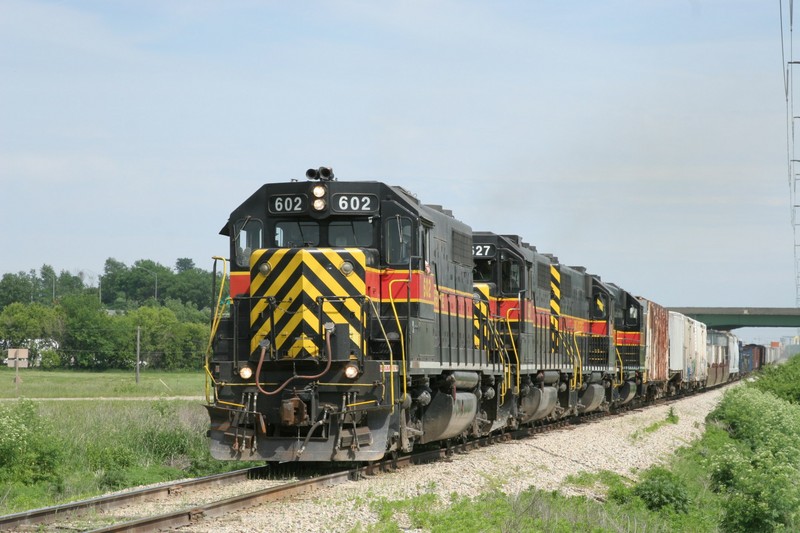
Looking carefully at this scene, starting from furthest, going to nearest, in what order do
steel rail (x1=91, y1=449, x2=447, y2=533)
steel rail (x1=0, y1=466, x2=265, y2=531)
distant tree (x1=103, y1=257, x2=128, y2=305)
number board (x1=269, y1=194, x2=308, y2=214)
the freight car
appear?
distant tree (x1=103, y1=257, x2=128, y2=305) → number board (x1=269, y1=194, x2=308, y2=214) → the freight car → steel rail (x1=0, y1=466, x2=265, y2=531) → steel rail (x1=91, y1=449, x2=447, y2=533)

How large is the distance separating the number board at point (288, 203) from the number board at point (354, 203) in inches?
15.6

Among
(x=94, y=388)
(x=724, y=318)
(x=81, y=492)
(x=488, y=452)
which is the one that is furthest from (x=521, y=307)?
(x=724, y=318)

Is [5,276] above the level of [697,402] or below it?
above

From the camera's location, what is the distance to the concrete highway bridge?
87.2 metres

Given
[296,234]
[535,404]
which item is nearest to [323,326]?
[296,234]

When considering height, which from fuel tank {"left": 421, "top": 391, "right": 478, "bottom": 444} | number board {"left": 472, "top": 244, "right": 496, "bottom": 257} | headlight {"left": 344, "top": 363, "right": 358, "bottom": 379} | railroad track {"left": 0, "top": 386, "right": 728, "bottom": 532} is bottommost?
railroad track {"left": 0, "top": 386, "right": 728, "bottom": 532}

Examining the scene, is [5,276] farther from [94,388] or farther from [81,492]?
→ [81,492]

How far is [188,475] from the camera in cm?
1509

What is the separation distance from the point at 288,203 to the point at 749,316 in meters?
81.6

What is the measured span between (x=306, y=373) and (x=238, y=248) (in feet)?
6.81

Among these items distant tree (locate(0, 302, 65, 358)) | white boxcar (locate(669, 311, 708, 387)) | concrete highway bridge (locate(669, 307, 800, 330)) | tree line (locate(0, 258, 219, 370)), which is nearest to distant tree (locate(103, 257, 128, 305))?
tree line (locate(0, 258, 219, 370))

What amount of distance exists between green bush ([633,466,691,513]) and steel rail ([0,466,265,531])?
5118 millimetres

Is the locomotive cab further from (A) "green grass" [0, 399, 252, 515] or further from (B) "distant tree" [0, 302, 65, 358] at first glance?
(B) "distant tree" [0, 302, 65, 358]

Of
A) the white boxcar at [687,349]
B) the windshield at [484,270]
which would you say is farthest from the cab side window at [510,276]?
the white boxcar at [687,349]
